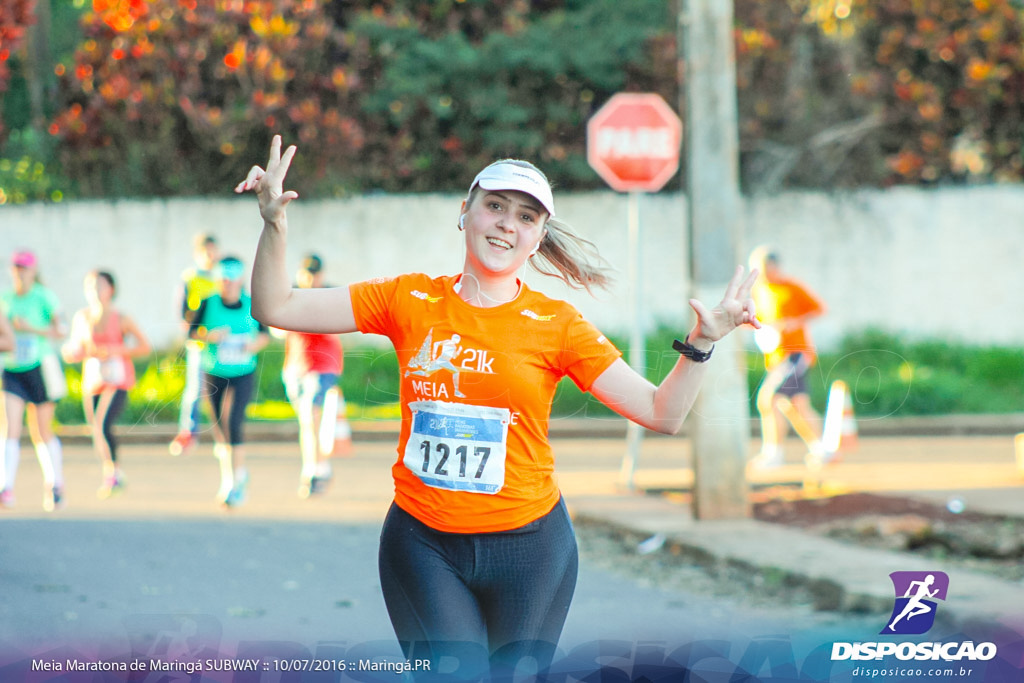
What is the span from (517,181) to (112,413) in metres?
8.05

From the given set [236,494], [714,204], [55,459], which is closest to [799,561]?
[714,204]

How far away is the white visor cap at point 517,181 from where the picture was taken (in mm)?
3711

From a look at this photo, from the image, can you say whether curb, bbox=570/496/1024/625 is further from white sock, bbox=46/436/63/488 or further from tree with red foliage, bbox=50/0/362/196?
tree with red foliage, bbox=50/0/362/196

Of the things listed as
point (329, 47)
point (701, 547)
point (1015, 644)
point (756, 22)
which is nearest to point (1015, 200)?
point (756, 22)

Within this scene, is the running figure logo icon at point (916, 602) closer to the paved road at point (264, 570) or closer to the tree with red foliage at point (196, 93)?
the paved road at point (264, 570)

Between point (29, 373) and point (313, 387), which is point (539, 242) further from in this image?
point (313, 387)

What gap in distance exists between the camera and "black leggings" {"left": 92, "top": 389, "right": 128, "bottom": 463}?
36.3ft

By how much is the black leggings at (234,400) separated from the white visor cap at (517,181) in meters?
7.29

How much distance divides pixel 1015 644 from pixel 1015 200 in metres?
15.7

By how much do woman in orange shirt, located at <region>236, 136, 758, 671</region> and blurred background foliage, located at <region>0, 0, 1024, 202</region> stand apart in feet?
48.0

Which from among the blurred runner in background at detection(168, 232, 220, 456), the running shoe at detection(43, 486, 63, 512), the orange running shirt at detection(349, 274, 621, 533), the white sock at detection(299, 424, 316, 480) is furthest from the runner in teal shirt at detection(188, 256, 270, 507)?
the orange running shirt at detection(349, 274, 621, 533)

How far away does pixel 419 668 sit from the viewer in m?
3.69

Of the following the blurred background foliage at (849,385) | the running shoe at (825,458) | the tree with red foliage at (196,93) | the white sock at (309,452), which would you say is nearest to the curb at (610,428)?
the blurred background foliage at (849,385)

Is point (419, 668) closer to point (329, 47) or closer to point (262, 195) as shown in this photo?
point (262, 195)
